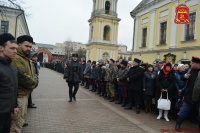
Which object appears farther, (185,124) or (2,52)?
(185,124)

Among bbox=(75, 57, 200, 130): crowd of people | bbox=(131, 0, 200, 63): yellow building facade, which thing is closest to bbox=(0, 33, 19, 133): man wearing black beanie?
bbox=(75, 57, 200, 130): crowd of people

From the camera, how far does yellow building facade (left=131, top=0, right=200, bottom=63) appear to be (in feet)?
52.3

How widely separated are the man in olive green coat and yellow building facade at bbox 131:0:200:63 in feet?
40.9

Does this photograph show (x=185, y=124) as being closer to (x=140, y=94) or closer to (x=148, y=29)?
(x=140, y=94)

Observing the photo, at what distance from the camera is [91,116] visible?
263 inches

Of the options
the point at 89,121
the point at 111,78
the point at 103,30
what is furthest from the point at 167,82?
the point at 103,30

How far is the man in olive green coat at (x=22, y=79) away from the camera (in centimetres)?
390

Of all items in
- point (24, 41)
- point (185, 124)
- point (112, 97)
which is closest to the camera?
point (24, 41)

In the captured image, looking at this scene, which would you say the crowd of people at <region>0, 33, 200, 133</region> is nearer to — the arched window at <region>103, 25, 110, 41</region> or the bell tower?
the bell tower

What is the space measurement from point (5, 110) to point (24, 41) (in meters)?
1.71

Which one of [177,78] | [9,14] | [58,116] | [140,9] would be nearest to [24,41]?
[58,116]

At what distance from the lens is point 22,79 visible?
12.9 ft

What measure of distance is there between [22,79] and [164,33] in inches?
700

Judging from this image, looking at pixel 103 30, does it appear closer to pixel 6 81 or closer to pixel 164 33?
pixel 164 33
